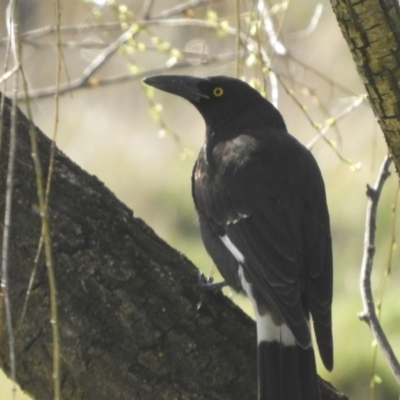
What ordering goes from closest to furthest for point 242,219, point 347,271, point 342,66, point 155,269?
point 155,269, point 242,219, point 347,271, point 342,66

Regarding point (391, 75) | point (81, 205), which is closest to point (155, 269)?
point (81, 205)

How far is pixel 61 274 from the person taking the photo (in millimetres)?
2895

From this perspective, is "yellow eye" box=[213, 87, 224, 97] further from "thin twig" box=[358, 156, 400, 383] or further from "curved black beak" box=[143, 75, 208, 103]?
"thin twig" box=[358, 156, 400, 383]

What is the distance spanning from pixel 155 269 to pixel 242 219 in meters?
0.79

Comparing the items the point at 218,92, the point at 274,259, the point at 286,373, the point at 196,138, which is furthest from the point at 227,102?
the point at 196,138

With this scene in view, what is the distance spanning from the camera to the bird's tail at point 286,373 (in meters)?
2.93

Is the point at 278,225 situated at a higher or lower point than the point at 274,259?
higher

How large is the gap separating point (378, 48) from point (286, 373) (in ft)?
4.29

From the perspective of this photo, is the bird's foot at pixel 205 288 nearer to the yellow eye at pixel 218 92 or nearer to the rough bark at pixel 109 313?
the rough bark at pixel 109 313

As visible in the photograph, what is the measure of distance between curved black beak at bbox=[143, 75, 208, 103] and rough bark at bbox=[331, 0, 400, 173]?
6.39ft

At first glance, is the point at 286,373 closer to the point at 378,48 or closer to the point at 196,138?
the point at 378,48

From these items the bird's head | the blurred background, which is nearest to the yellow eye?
the bird's head

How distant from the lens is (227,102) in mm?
4496

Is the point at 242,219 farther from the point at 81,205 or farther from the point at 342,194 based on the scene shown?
the point at 342,194
